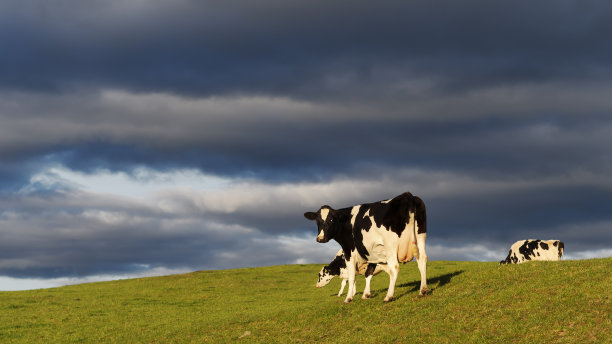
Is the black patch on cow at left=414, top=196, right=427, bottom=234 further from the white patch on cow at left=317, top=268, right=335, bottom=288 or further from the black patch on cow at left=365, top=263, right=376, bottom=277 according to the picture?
the white patch on cow at left=317, top=268, right=335, bottom=288

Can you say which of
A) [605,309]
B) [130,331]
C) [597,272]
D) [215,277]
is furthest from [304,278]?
[605,309]

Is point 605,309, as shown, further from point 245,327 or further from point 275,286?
point 275,286

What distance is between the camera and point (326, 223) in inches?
934

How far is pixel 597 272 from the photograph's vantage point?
68.0ft

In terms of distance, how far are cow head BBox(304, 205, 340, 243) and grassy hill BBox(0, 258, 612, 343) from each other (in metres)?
2.74

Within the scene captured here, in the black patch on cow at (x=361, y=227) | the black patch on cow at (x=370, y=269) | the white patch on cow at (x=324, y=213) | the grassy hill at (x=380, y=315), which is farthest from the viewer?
the white patch on cow at (x=324, y=213)

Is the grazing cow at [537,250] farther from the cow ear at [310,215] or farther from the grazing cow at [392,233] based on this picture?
the cow ear at [310,215]

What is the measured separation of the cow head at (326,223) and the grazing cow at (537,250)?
19.6 meters

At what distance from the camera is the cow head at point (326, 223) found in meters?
23.7

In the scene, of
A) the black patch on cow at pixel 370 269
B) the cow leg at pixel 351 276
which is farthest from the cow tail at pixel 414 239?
the cow leg at pixel 351 276

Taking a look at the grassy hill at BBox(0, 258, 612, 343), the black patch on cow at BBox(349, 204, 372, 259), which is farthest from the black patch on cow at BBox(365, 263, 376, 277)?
the black patch on cow at BBox(349, 204, 372, 259)

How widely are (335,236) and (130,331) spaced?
36.5ft

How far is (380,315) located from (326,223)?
4989 mm

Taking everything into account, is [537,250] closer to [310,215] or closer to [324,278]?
[324,278]
